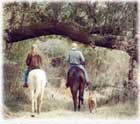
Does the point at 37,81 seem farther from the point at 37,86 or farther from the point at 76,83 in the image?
the point at 76,83

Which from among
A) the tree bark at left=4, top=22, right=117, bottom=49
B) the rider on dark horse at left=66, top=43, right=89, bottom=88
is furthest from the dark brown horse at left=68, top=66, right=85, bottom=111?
the tree bark at left=4, top=22, right=117, bottom=49

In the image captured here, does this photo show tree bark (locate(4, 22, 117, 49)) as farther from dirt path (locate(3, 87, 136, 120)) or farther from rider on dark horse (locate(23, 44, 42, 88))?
dirt path (locate(3, 87, 136, 120))

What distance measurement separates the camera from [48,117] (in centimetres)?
155

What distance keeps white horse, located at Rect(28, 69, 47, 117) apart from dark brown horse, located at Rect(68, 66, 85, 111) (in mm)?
110

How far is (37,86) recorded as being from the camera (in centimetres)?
157

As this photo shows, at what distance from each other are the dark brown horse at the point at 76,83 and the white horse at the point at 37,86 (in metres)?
0.11

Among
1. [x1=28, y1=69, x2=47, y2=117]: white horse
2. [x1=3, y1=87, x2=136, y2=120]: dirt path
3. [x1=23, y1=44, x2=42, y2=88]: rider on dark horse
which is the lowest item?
[x1=3, y1=87, x2=136, y2=120]: dirt path

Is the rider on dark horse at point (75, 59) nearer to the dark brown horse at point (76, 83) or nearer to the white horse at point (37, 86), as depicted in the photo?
the dark brown horse at point (76, 83)

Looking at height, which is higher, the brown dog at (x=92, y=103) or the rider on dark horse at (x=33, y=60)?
the rider on dark horse at (x=33, y=60)

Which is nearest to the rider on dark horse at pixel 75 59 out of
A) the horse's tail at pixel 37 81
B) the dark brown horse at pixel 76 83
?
the dark brown horse at pixel 76 83

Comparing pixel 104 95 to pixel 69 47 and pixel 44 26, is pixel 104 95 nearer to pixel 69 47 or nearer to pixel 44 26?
pixel 69 47

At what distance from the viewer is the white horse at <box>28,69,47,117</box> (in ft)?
5.10

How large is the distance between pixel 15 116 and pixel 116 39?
20.8 inches

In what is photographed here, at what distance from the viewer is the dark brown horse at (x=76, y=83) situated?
1550mm
